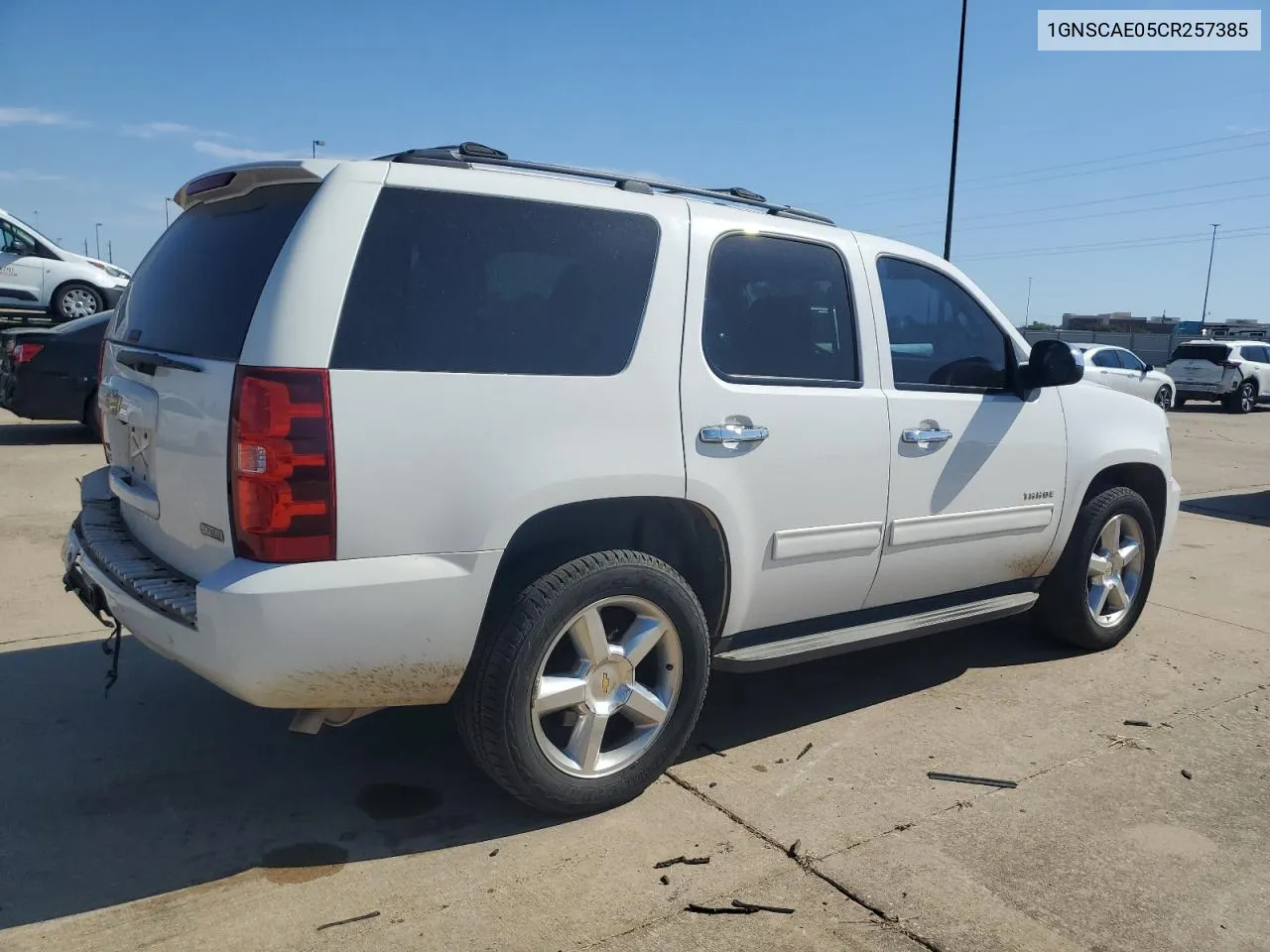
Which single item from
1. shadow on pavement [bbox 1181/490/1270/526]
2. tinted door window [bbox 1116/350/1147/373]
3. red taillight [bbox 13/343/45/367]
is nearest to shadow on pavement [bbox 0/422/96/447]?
red taillight [bbox 13/343/45/367]

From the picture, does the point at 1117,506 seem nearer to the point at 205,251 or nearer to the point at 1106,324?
the point at 205,251

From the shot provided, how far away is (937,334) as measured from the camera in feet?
14.0

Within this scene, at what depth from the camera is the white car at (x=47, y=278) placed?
49.4ft

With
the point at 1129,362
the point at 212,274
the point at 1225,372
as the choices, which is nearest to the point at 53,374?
the point at 212,274

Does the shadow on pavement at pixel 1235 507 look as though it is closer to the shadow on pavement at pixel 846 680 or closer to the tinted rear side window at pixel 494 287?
the shadow on pavement at pixel 846 680

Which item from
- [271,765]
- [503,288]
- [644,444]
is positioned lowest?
[271,765]

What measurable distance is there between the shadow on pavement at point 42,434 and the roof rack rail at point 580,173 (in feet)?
28.4

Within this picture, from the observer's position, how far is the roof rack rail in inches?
121

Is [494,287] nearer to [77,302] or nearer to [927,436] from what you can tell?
[927,436]

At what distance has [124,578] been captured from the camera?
303 cm

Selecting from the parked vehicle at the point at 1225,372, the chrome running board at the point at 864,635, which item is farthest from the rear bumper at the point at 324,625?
the parked vehicle at the point at 1225,372

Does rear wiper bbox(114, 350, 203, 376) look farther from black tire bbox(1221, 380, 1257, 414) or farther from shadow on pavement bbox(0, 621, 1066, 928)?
black tire bbox(1221, 380, 1257, 414)

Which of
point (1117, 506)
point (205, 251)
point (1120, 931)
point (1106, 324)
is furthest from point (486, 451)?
point (1106, 324)

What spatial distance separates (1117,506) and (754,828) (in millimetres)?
2749
